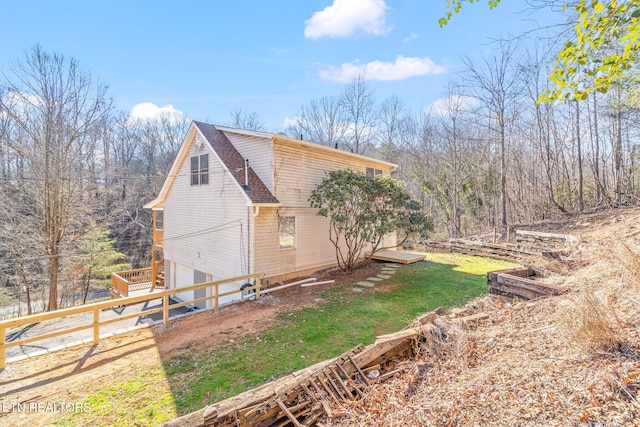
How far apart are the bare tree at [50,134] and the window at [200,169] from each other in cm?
725

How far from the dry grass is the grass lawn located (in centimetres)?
230

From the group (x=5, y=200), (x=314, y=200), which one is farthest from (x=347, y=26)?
(x=5, y=200)

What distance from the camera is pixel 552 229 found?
42.2 feet

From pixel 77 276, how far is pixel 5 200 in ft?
17.6

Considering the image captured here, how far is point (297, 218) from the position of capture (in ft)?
35.6

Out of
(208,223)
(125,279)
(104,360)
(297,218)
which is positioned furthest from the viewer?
(125,279)

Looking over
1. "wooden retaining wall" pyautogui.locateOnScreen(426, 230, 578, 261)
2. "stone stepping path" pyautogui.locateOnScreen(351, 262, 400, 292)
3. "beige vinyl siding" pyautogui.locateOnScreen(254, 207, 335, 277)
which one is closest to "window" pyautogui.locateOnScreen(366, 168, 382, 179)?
"beige vinyl siding" pyautogui.locateOnScreen(254, 207, 335, 277)

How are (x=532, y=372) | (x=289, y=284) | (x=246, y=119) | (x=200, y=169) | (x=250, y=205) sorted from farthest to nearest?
(x=246, y=119) → (x=200, y=169) → (x=289, y=284) → (x=250, y=205) → (x=532, y=372)

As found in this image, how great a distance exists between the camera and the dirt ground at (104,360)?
168 inches

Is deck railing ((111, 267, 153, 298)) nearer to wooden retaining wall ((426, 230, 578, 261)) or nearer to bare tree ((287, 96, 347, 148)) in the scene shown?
wooden retaining wall ((426, 230, 578, 261))

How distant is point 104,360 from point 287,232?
6.36m

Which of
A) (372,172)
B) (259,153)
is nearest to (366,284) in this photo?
(259,153)

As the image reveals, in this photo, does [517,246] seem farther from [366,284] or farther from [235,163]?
[235,163]

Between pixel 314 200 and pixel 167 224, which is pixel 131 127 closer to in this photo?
pixel 167 224
